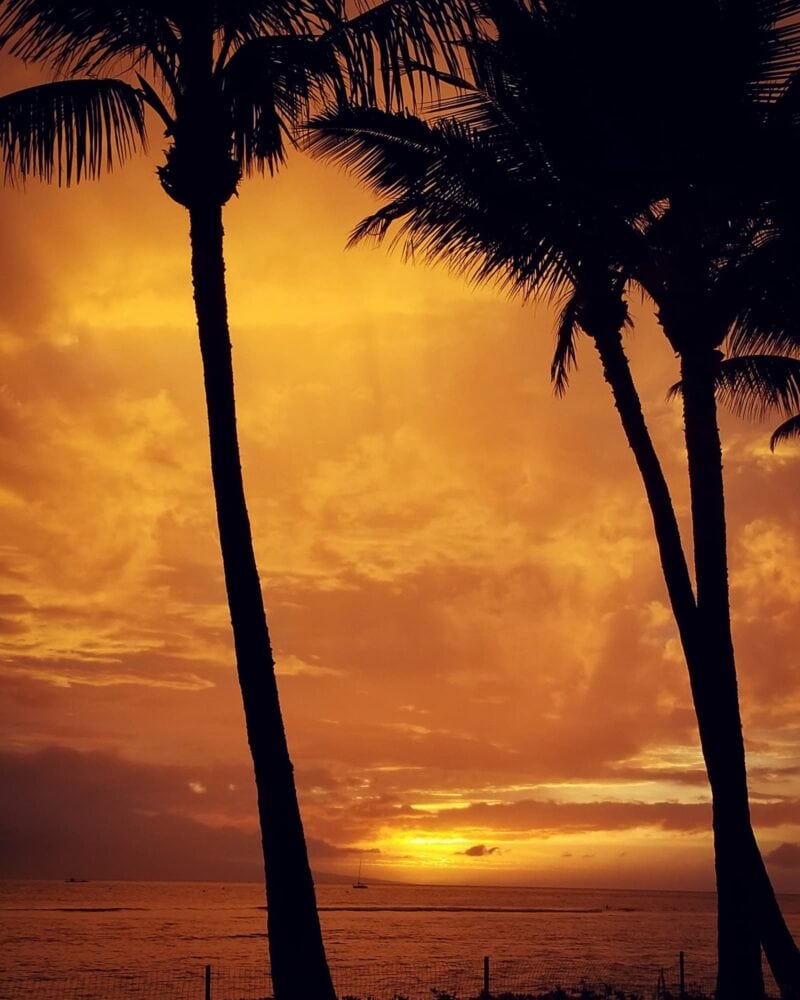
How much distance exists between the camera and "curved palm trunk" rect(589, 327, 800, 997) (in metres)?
10.2

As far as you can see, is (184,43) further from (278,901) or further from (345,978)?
(345,978)

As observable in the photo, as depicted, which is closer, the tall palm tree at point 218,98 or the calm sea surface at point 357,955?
the tall palm tree at point 218,98

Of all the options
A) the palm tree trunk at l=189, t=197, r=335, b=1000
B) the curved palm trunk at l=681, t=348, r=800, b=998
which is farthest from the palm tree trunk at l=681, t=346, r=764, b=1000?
the palm tree trunk at l=189, t=197, r=335, b=1000

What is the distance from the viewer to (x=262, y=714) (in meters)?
8.20

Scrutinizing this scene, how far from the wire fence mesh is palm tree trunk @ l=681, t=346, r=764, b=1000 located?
20617 millimetres

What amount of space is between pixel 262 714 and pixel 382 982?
33.4 metres

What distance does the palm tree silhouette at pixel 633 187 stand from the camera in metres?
10.6

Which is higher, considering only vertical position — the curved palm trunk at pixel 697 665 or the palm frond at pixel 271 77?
the palm frond at pixel 271 77

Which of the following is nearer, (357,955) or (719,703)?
(719,703)

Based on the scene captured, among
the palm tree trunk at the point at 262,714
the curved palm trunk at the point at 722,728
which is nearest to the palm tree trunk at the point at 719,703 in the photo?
the curved palm trunk at the point at 722,728

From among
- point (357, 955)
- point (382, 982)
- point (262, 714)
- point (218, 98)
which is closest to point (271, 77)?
point (218, 98)

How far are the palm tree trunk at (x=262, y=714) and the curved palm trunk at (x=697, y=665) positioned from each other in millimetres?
4624

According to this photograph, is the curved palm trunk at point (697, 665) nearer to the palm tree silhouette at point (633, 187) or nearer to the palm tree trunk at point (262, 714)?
the palm tree silhouette at point (633, 187)

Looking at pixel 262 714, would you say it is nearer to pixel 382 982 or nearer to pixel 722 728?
pixel 722 728
